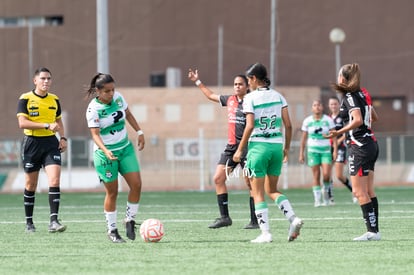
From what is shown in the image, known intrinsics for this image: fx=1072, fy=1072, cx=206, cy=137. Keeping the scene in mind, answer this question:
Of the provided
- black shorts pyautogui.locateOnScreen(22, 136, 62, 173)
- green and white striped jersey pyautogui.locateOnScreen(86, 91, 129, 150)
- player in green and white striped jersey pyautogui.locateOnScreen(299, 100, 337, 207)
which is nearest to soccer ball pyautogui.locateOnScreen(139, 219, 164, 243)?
green and white striped jersey pyautogui.locateOnScreen(86, 91, 129, 150)

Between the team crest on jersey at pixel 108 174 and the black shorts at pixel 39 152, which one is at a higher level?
the black shorts at pixel 39 152

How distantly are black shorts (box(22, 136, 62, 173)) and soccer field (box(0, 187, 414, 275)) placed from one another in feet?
3.21

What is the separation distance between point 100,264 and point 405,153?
2941 centimetres

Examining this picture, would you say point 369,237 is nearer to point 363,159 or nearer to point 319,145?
point 363,159

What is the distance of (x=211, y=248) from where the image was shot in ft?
39.8

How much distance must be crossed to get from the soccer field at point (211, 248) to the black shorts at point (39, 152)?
0.98 metres

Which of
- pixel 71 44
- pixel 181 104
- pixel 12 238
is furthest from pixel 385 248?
pixel 71 44

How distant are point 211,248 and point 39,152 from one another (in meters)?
4.21

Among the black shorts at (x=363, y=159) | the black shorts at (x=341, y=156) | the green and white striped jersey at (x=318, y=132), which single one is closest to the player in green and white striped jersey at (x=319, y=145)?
the green and white striped jersey at (x=318, y=132)

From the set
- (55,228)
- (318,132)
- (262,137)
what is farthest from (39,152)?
(318,132)

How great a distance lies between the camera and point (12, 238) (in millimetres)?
14117

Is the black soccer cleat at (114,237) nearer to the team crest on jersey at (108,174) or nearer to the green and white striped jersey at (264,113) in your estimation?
the team crest on jersey at (108,174)

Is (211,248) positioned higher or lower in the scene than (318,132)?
lower

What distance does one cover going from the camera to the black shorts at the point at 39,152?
50.5 ft
